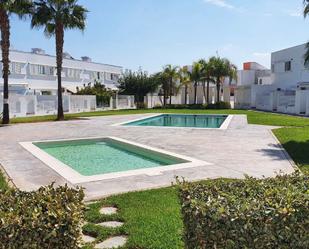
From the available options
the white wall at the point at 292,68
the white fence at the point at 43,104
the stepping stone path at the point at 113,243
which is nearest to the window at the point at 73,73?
the white fence at the point at 43,104

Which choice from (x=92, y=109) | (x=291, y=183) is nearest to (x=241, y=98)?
(x=92, y=109)

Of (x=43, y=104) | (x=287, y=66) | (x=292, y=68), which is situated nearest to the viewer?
(x=43, y=104)

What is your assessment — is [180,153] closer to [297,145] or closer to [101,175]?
[101,175]

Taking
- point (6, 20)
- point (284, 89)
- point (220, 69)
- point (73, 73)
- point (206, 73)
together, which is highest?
point (6, 20)

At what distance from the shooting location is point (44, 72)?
48.2 metres

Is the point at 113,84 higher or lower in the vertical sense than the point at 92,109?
higher

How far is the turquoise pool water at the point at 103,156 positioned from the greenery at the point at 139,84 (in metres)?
32.9

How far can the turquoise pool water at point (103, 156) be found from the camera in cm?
1064

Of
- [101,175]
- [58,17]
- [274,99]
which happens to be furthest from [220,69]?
[101,175]

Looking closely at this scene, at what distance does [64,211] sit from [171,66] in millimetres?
45546

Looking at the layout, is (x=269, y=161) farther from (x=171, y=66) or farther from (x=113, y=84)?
(x=113, y=84)

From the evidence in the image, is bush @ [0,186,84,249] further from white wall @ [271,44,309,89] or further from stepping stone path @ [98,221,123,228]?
white wall @ [271,44,309,89]

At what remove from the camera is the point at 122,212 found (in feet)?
18.8

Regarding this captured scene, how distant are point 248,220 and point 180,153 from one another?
866cm
